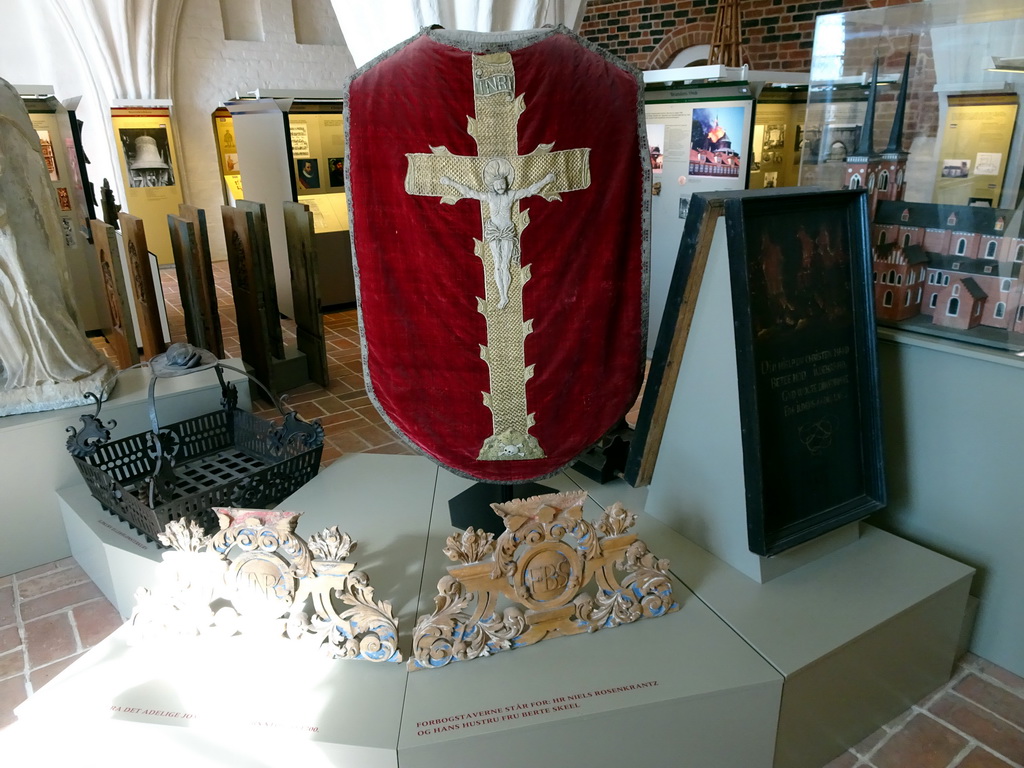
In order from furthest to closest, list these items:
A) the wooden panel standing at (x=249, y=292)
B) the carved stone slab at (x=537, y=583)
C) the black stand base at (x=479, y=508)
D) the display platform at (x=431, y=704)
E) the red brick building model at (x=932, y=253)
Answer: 1. the wooden panel standing at (x=249, y=292)
2. the black stand base at (x=479, y=508)
3. the red brick building model at (x=932, y=253)
4. the carved stone slab at (x=537, y=583)
5. the display platform at (x=431, y=704)

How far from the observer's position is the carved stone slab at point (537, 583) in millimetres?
1770

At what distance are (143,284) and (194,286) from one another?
34cm

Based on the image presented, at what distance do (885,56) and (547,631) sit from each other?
2.16 metres

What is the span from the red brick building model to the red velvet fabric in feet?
2.74

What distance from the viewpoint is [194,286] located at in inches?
187

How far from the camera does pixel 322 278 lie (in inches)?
281

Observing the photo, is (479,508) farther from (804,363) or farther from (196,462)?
(196,462)

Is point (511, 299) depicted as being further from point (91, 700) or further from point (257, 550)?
point (91, 700)

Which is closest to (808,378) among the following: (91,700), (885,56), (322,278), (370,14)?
(885,56)

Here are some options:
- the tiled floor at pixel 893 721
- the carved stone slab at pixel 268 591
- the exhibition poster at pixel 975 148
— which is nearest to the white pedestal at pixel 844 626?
the tiled floor at pixel 893 721

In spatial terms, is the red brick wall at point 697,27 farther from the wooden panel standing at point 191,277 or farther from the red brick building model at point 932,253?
the wooden panel standing at point 191,277

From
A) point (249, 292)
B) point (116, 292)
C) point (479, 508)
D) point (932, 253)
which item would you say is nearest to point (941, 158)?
point (932, 253)

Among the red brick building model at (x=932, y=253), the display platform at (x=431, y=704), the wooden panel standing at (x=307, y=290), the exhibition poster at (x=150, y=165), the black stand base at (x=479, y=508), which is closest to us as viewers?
the display platform at (x=431, y=704)

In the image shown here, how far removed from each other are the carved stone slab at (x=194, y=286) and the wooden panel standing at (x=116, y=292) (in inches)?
14.2
